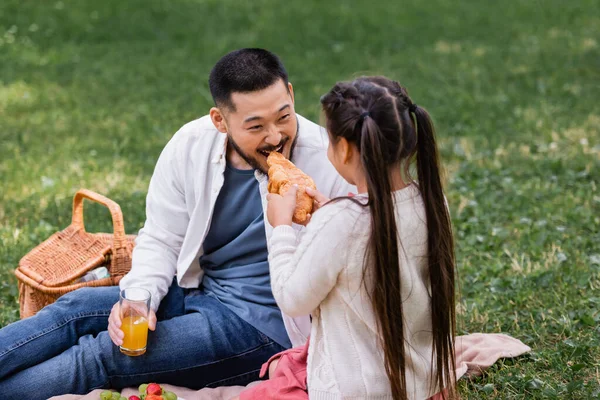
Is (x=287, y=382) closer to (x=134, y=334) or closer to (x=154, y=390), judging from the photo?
(x=154, y=390)

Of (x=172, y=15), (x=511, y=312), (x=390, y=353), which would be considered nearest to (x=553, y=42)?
(x=172, y=15)

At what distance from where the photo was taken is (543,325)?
14.1 ft

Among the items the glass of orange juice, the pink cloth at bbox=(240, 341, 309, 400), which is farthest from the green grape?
the pink cloth at bbox=(240, 341, 309, 400)

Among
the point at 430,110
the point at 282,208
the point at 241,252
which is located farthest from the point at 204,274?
the point at 430,110

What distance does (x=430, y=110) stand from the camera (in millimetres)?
8445

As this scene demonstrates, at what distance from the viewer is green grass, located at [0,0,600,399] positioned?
4609 millimetres

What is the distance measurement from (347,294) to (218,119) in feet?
3.93

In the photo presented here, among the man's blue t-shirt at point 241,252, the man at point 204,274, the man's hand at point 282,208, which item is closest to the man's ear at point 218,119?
the man at point 204,274


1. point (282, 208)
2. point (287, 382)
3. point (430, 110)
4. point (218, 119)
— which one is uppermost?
point (218, 119)

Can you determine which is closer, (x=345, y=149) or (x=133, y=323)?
(x=345, y=149)

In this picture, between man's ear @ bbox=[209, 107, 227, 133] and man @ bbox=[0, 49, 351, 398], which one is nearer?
man @ bbox=[0, 49, 351, 398]

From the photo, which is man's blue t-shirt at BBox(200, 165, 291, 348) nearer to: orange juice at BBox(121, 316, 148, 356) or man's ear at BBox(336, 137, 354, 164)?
orange juice at BBox(121, 316, 148, 356)

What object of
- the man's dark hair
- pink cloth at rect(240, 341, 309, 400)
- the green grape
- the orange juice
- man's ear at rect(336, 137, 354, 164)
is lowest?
pink cloth at rect(240, 341, 309, 400)

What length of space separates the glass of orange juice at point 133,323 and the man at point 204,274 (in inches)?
1.7
